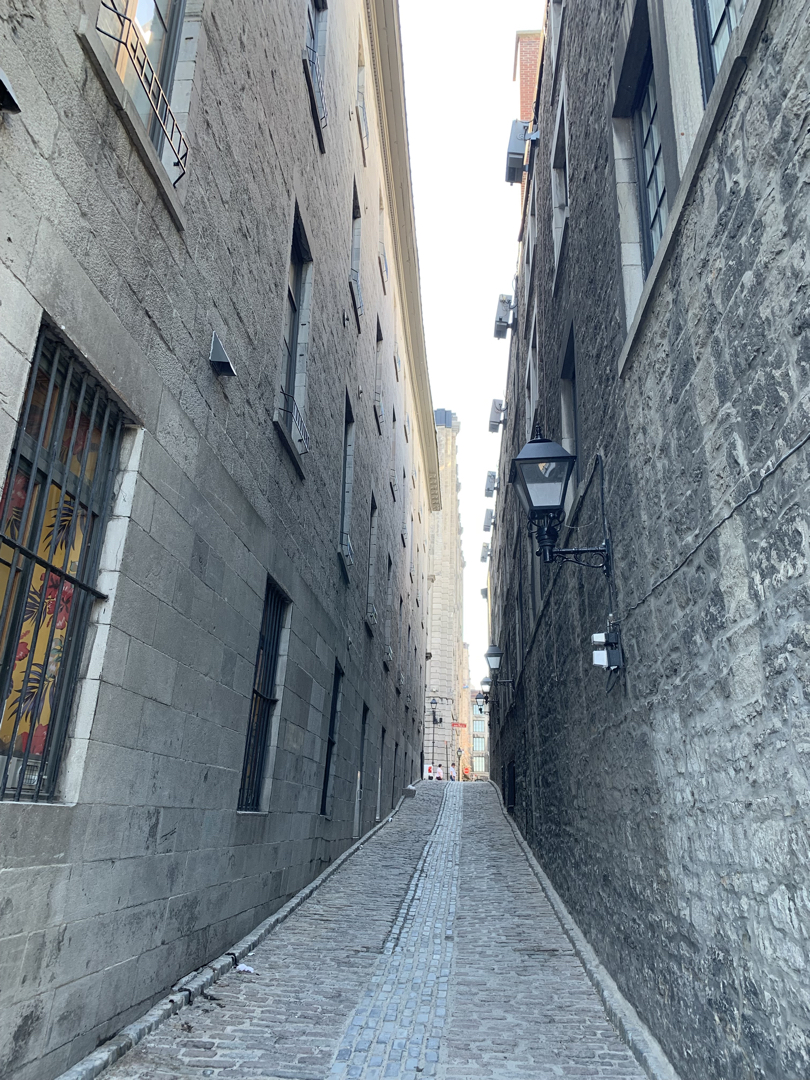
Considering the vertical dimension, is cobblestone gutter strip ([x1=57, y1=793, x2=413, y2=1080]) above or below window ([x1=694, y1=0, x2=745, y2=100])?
below

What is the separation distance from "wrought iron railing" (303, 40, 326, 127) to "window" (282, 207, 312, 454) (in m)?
1.67

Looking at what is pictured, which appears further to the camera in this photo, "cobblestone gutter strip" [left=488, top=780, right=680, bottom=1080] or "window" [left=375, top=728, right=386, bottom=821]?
"window" [left=375, top=728, right=386, bottom=821]

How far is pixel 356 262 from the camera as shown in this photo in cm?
1303

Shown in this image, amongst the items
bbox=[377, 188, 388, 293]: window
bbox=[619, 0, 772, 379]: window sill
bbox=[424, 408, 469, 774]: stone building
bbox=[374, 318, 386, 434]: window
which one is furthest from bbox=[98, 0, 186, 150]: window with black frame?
bbox=[424, 408, 469, 774]: stone building

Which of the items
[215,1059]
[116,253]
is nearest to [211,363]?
[116,253]

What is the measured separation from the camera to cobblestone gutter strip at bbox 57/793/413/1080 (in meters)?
3.76

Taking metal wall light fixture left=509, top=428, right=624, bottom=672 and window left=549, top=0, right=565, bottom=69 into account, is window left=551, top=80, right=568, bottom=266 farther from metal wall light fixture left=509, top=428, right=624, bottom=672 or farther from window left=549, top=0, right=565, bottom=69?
metal wall light fixture left=509, top=428, right=624, bottom=672

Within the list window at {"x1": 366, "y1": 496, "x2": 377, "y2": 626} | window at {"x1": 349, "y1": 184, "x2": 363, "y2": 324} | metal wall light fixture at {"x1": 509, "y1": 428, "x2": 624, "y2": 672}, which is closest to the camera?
metal wall light fixture at {"x1": 509, "y1": 428, "x2": 624, "y2": 672}

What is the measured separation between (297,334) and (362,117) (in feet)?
22.8

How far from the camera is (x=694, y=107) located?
412 cm

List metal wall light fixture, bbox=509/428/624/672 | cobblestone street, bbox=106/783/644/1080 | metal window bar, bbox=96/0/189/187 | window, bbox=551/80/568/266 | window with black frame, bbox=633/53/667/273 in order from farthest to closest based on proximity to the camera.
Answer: window, bbox=551/80/568/266 < metal wall light fixture, bbox=509/428/624/672 < window with black frame, bbox=633/53/667/273 < metal window bar, bbox=96/0/189/187 < cobblestone street, bbox=106/783/644/1080

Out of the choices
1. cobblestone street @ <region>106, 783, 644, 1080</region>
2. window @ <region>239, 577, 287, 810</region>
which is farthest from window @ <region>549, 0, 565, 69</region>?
cobblestone street @ <region>106, 783, 644, 1080</region>

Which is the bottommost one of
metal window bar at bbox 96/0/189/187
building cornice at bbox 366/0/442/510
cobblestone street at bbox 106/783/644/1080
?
cobblestone street at bbox 106/783/644/1080

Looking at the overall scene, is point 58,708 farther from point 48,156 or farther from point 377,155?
point 377,155
